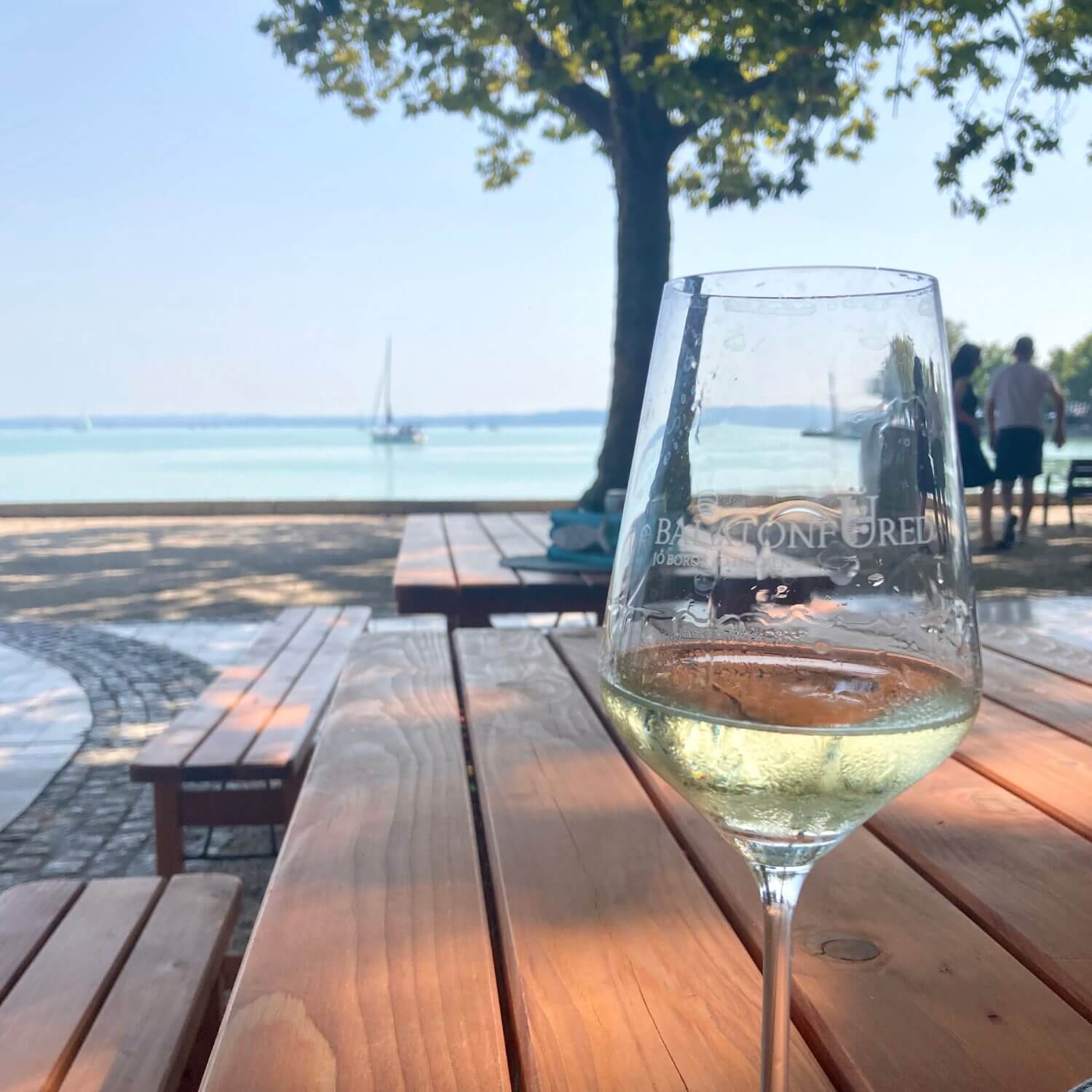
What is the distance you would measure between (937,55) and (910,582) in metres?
8.73

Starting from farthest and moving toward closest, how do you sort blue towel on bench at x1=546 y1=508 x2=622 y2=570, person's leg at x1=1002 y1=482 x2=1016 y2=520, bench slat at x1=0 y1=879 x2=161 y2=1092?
person's leg at x1=1002 y1=482 x2=1016 y2=520 → blue towel on bench at x1=546 y1=508 x2=622 y2=570 → bench slat at x1=0 y1=879 x2=161 y2=1092

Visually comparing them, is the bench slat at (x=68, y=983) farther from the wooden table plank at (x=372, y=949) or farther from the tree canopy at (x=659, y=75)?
the tree canopy at (x=659, y=75)

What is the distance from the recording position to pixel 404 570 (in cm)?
354

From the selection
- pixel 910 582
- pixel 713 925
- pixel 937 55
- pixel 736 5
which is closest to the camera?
pixel 910 582

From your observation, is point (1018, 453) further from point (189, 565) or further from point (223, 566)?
point (189, 565)

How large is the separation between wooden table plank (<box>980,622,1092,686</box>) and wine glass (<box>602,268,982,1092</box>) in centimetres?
136

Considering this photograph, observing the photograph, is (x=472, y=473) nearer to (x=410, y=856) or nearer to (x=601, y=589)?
(x=601, y=589)

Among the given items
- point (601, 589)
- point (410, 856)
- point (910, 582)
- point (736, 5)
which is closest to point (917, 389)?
point (910, 582)

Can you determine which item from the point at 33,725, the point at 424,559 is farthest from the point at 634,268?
the point at 33,725

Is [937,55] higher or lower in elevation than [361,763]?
higher

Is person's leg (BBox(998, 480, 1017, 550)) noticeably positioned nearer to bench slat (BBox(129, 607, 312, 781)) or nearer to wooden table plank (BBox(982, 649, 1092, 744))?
bench slat (BBox(129, 607, 312, 781))

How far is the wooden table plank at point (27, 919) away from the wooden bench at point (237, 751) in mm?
789

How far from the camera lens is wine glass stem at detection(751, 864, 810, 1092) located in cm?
44

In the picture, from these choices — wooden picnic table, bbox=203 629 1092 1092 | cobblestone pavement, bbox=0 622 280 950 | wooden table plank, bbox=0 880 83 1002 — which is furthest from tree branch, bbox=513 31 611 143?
wooden picnic table, bbox=203 629 1092 1092
